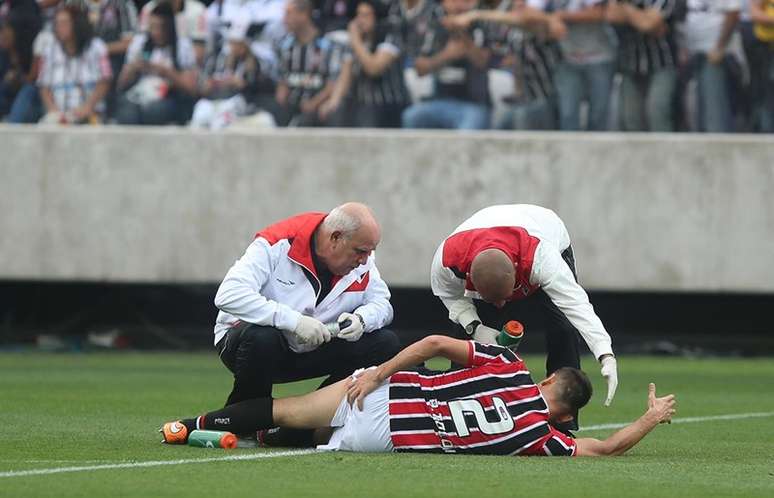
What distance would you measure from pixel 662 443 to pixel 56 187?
10458 millimetres

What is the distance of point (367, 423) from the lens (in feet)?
27.0

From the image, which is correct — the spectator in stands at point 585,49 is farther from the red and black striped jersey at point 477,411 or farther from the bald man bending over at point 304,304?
the red and black striped jersey at point 477,411

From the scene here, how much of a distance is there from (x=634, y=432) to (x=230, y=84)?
10.2 metres

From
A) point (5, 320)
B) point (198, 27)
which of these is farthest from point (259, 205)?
point (5, 320)

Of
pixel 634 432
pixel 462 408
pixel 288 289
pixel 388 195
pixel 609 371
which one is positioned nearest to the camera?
pixel 462 408

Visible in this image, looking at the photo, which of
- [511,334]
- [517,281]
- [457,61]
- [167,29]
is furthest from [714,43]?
[511,334]

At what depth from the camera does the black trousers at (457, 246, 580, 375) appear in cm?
928

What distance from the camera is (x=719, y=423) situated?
10914 millimetres

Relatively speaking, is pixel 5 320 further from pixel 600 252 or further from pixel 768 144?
pixel 768 144

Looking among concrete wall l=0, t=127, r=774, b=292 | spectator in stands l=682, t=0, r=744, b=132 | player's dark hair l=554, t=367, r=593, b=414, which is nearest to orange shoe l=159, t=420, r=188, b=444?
player's dark hair l=554, t=367, r=593, b=414

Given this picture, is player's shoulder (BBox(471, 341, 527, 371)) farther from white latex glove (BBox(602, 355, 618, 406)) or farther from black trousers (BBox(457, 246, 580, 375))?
black trousers (BBox(457, 246, 580, 375))

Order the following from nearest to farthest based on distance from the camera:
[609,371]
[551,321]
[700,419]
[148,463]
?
1. [148,463]
2. [609,371]
3. [551,321]
4. [700,419]

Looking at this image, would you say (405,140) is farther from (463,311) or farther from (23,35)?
(463,311)

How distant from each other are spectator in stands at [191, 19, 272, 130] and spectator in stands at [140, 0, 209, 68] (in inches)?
7.5
